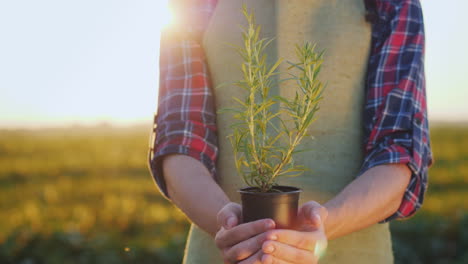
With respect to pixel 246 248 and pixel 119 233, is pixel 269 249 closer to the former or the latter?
pixel 246 248

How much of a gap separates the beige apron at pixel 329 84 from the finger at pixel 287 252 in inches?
23.9

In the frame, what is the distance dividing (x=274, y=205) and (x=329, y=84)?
841 mm

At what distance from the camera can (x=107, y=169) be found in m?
14.6

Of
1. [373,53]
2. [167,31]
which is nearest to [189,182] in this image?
[167,31]

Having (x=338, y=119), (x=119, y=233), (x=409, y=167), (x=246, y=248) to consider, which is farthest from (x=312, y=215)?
(x=119, y=233)

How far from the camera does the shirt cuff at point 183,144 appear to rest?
1691 millimetres

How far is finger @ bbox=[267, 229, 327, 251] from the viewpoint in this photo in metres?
1.08

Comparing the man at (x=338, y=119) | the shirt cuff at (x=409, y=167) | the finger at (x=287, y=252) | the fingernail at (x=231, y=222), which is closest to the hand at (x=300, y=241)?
the finger at (x=287, y=252)

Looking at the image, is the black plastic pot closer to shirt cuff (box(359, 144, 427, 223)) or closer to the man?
the man

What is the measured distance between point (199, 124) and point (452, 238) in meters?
5.22

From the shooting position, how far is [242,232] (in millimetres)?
1131

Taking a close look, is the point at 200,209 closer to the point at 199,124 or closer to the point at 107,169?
the point at 199,124

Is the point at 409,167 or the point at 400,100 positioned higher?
the point at 400,100

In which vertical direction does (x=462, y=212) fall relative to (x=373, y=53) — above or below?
below
